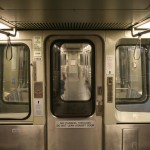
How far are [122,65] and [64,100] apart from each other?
3.13ft

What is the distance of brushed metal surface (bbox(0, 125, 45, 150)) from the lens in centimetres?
366

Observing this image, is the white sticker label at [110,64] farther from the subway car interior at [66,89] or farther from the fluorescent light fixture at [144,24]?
the fluorescent light fixture at [144,24]

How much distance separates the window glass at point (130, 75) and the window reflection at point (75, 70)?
441 mm

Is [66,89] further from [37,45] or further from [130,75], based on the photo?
[130,75]

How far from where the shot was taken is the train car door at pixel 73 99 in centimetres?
367

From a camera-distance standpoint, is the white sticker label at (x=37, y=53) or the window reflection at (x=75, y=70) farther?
the window reflection at (x=75, y=70)

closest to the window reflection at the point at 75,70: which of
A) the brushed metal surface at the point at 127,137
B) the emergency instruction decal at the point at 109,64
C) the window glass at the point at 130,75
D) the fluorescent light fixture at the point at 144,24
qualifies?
the emergency instruction decal at the point at 109,64

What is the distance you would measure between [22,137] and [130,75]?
1.72m

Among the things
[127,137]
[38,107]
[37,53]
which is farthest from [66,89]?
[127,137]

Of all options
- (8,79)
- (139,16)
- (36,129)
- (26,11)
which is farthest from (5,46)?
(139,16)

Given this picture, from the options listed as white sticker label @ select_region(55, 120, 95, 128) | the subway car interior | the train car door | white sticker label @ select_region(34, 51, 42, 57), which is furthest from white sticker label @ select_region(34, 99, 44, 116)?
white sticker label @ select_region(34, 51, 42, 57)

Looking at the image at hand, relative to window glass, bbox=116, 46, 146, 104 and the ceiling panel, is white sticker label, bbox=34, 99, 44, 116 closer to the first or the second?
window glass, bbox=116, 46, 146, 104

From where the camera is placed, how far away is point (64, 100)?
3.80 meters

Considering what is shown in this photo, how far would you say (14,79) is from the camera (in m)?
3.81
